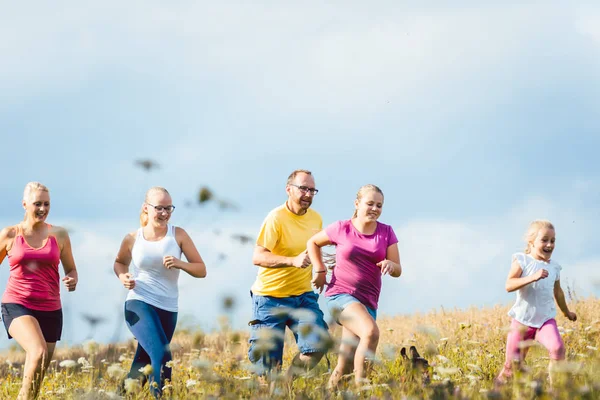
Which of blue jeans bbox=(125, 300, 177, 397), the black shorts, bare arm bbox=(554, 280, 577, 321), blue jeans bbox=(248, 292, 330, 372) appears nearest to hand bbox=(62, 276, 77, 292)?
the black shorts

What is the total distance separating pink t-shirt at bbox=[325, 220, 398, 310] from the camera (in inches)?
295

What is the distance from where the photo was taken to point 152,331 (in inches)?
294

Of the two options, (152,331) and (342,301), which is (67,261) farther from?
(342,301)

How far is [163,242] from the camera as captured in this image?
7.68 m

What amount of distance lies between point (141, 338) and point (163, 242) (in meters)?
0.94

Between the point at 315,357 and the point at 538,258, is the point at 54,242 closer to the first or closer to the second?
the point at 315,357

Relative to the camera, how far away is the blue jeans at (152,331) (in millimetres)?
7469

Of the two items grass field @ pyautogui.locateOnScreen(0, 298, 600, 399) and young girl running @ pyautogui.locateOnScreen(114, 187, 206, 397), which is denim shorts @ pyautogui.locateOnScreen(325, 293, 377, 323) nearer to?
grass field @ pyautogui.locateOnScreen(0, 298, 600, 399)

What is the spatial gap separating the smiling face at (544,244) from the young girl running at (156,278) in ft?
11.5

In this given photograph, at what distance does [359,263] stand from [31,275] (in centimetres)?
328

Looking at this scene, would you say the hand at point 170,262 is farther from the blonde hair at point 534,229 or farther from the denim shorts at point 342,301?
the blonde hair at point 534,229

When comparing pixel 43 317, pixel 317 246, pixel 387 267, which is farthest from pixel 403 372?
pixel 43 317

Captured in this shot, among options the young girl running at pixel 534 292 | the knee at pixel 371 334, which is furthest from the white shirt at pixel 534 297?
the knee at pixel 371 334

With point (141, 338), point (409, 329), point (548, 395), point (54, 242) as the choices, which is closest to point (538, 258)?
point (548, 395)
